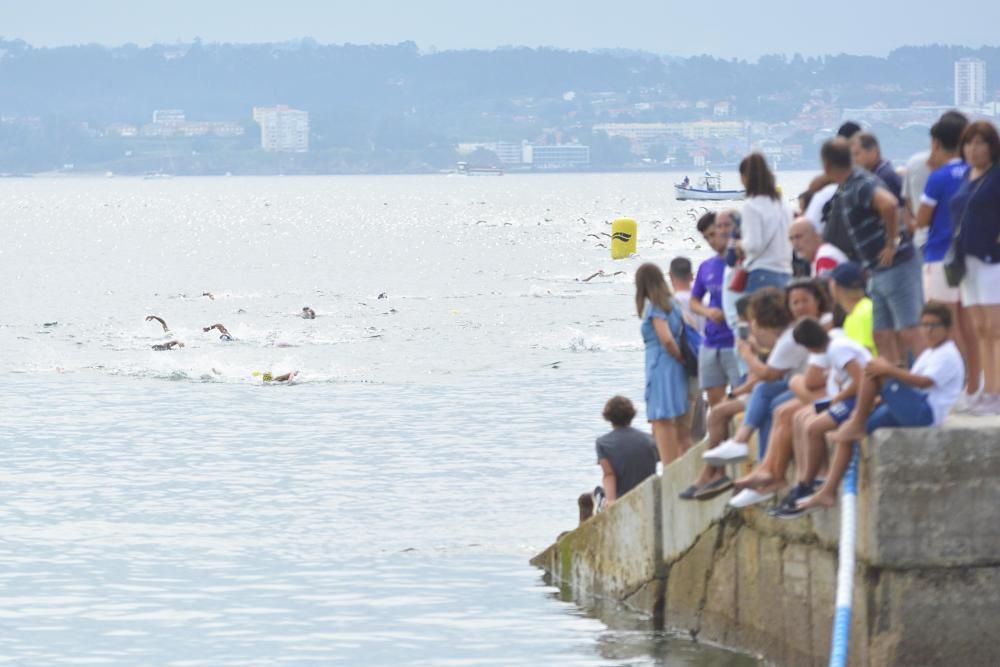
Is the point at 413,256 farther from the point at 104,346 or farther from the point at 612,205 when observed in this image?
the point at 612,205

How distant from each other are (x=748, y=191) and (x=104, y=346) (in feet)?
99.9

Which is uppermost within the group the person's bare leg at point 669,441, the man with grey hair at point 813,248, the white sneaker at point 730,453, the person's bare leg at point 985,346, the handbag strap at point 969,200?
the handbag strap at point 969,200

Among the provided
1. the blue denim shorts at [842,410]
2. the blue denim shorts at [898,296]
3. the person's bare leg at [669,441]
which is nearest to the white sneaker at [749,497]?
the blue denim shorts at [842,410]

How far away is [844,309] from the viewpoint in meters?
10.5

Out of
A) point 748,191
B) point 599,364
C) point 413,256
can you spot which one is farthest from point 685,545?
point 413,256

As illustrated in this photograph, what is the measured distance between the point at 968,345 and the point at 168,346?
27857 mm

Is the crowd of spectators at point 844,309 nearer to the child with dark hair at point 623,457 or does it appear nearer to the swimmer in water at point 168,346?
the child with dark hair at point 623,457

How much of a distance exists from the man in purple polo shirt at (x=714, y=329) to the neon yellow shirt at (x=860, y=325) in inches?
67.9

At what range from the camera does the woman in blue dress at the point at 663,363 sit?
12.9 metres

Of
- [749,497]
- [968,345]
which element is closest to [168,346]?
[968,345]

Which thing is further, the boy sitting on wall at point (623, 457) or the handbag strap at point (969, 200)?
the boy sitting on wall at point (623, 457)

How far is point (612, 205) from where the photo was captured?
169375 mm

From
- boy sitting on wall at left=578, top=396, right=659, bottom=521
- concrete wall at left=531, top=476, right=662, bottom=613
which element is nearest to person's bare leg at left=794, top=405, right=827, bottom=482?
concrete wall at left=531, top=476, right=662, bottom=613

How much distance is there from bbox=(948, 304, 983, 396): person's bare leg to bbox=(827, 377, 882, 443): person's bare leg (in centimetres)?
155
